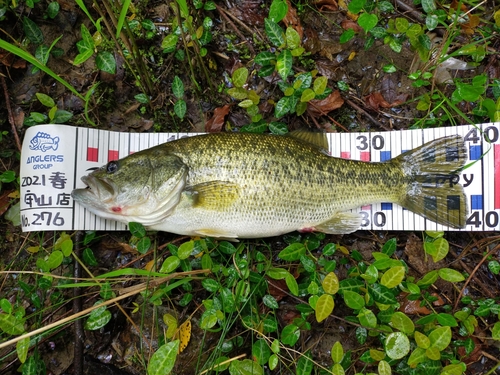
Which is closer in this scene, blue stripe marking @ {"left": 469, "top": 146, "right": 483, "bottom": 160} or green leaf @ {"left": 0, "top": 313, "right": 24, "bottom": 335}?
green leaf @ {"left": 0, "top": 313, "right": 24, "bottom": 335}

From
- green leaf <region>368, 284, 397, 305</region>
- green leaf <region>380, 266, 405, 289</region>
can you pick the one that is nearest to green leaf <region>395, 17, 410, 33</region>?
green leaf <region>380, 266, 405, 289</region>

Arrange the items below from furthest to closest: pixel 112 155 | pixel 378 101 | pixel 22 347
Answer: pixel 378 101, pixel 112 155, pixel 22 347

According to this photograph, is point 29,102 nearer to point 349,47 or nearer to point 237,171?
point 237,171

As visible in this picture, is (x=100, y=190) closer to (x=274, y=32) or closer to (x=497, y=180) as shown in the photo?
(x=274, y=32)

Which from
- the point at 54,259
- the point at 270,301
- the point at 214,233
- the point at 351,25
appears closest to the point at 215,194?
the point at 214,233

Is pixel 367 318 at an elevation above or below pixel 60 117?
below

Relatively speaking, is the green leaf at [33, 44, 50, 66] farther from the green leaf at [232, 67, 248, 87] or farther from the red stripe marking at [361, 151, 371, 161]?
the red stripe marking at [361, 151, 371, 161]

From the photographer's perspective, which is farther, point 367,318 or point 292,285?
point 292,285
